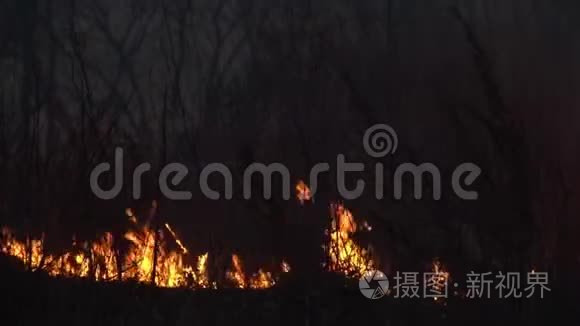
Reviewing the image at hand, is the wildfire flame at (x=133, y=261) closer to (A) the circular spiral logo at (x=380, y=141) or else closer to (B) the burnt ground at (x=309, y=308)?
(B) the burnt ground at (x=309, y=308)

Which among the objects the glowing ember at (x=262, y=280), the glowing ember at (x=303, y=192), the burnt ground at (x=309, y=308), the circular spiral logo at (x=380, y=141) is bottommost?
the burnt ground at (x=309, y=308)

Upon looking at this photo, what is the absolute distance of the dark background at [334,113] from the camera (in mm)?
3180

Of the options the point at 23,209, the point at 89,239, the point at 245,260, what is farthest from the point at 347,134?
the point at 23,209

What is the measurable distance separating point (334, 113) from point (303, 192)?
0.39 m

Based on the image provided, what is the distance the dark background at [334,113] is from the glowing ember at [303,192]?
0.04 meters

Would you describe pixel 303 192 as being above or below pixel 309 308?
above

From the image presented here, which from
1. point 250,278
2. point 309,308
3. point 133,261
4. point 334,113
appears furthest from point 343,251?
point 133,261

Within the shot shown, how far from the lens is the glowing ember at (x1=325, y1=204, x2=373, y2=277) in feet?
10.4

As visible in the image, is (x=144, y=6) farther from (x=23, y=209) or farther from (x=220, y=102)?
(x=23, y=209)

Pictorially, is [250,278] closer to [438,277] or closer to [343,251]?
[343,251]

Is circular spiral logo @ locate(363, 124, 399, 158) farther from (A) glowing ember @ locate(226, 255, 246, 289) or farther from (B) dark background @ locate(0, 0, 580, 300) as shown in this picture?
(A) glowing ember @ locate(226, 255, 246, 289)

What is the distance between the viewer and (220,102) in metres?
3.28

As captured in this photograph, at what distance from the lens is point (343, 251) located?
3174 millimetres

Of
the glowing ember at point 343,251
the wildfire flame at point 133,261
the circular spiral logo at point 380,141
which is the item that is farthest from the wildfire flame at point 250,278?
the circular spiral logo at point 380,141
